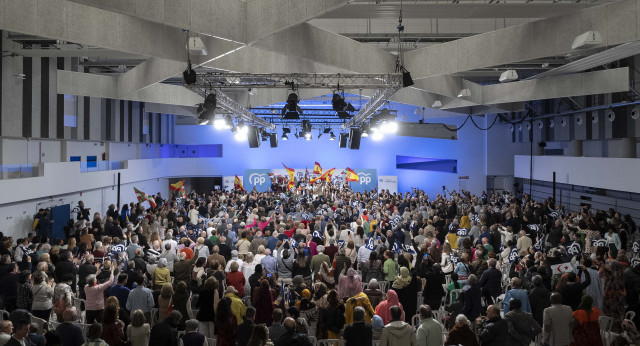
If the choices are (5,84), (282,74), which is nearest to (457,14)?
(282,74)

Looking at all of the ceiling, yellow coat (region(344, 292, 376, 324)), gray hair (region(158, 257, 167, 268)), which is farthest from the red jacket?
the ceiling

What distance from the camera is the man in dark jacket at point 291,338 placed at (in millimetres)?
5797

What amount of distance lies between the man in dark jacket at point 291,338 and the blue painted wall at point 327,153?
74.1ft

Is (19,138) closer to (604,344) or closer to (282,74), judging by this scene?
(282,74)

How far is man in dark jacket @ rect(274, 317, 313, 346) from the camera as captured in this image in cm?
580

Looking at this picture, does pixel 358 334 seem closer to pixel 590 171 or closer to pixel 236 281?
pixel 236 281

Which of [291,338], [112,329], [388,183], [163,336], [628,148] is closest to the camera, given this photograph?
[291,338]

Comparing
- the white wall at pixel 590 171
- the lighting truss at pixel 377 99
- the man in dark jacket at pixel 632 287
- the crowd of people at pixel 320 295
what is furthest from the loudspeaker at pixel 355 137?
the man in dark jacket at pixel 632 287

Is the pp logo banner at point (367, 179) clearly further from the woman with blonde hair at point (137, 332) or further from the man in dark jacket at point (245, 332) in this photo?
the woman with blonde hair at point (137, 332)

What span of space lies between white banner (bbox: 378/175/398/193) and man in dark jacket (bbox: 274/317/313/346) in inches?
862

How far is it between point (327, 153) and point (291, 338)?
26.3 m

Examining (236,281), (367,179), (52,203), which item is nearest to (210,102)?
(236,281)

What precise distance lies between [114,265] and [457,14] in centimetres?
755

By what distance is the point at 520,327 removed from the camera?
21.3ft
